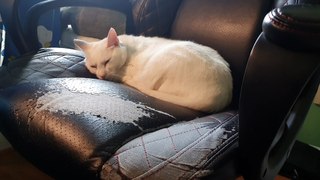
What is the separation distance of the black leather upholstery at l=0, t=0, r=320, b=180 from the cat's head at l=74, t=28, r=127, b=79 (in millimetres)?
172

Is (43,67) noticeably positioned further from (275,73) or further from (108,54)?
(275,73)

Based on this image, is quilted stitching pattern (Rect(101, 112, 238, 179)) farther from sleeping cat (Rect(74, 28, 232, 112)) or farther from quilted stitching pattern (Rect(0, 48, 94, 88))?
quilted stitching pattern (Rect(0, 48, 94, 88))

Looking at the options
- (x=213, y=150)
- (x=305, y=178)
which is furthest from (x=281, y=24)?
(x=305, y=178)

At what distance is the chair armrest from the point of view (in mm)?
439

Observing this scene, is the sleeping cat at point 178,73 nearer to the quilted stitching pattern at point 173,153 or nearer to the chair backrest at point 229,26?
the chair backrest at point 229,26

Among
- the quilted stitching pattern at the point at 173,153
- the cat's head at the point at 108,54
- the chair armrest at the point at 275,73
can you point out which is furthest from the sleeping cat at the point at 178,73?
the chair armrest at the point at 275,73

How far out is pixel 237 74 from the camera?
39.6 inches

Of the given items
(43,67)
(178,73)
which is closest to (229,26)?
(178,73)

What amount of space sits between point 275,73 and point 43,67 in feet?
2.11

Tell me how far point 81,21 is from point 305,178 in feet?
3.80

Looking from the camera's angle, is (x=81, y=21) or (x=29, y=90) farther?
(x=81, y=21)

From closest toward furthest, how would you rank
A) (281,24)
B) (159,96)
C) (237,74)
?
(281,24), (159,96), (237,74)

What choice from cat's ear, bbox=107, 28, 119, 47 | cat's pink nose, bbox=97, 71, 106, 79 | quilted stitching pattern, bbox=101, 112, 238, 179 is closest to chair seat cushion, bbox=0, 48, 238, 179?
quilted stitching pattern, bbox=101, 112, 238, 179

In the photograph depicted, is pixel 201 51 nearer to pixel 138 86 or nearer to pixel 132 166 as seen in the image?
pixel 138 86
